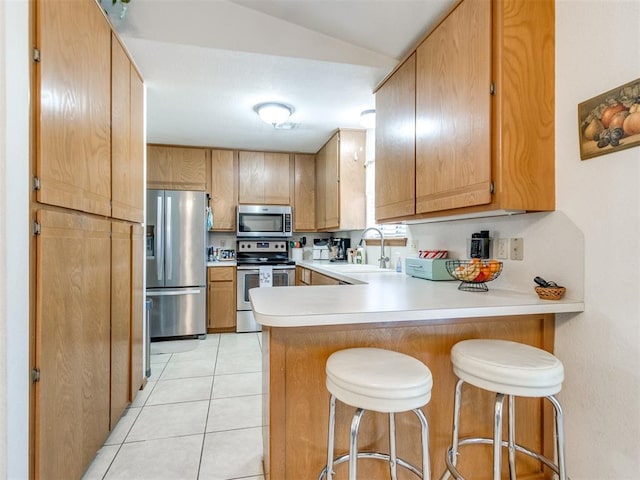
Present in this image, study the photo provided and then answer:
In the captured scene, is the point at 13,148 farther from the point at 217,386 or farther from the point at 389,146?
the point at 217,386

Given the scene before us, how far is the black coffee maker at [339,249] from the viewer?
4.09 metres

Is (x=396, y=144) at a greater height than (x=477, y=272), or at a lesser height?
greater

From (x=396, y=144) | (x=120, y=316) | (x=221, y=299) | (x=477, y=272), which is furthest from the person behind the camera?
(x=221, y=299)

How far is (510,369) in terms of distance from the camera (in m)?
1.04

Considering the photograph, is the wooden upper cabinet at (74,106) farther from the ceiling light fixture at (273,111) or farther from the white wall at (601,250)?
the white wall at (601,250)

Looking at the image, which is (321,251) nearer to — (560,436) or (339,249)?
(339,249)

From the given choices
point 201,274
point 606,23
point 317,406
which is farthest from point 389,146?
point 201,274

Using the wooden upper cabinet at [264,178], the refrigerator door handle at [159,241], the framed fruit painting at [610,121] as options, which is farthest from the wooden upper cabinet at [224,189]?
the framed fruit painting at [610,121]

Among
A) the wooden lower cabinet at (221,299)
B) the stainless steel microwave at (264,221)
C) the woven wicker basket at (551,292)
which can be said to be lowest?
the wooden lower cabinet at (221,299)

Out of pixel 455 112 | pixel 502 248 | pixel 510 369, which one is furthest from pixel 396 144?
pixel 510 369

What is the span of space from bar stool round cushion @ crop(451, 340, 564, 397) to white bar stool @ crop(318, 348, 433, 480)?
0.20 meters

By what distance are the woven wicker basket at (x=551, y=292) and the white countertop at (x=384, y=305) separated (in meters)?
0.03

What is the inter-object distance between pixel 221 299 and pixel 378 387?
11.0 feet

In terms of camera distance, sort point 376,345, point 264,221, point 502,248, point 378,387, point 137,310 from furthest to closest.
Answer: point 264,221, point 137,310, point 502,248, point 376,345, point 378,387
